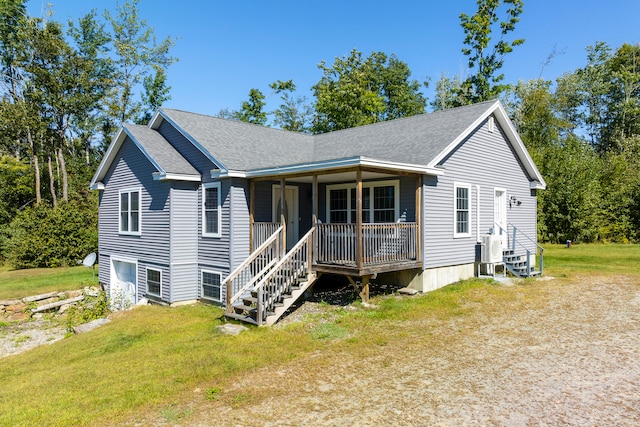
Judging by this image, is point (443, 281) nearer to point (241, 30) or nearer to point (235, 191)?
point (235, 191)

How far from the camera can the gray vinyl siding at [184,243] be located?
41.9 feet

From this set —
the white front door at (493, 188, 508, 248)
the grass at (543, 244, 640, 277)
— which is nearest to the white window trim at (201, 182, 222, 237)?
the white front door at (493, 188, 508, 248)

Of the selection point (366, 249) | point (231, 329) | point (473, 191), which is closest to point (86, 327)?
point (231, 329)

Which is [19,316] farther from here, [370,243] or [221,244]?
[370,243]

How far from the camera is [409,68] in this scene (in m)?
45.6

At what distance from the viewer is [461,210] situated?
43.3 feet

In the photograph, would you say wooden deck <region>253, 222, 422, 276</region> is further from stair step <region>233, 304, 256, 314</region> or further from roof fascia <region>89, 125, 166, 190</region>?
roof fascia <region>89, 125, 166, 190</region>

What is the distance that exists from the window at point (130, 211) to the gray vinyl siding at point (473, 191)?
965cm

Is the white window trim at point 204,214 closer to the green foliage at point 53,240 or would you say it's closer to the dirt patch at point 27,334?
the dirt patch at point 27,334

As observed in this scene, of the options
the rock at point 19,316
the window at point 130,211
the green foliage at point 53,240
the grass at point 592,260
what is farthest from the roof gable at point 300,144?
the green foliage at point 53,240

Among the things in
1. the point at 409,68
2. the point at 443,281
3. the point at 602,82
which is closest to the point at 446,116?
the point at 443,281

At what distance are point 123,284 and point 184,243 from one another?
484 cm

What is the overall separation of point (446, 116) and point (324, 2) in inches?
788

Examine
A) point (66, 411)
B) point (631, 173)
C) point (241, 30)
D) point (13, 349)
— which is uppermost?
point (241, 30)
